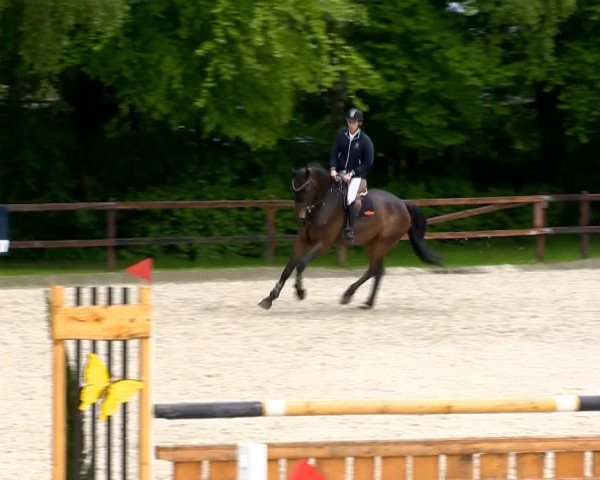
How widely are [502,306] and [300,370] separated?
16.0 ft

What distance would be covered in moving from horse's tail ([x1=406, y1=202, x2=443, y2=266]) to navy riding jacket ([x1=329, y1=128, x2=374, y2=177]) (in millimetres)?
1319

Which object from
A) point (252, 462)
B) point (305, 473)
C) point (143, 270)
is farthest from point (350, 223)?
point (252, 462)

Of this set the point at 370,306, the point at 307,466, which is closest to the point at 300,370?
the point at 370,306

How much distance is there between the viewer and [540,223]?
20.0 metres

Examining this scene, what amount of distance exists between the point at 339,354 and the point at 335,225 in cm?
317

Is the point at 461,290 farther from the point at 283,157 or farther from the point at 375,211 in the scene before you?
the point at 283,157

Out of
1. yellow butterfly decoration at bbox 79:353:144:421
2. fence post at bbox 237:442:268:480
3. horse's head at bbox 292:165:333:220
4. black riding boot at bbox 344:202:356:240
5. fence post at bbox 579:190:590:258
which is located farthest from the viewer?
fence post at bbox 579:190:590:258

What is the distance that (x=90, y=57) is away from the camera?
724 inches

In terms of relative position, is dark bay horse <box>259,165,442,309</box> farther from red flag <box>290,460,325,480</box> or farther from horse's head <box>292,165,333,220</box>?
red flag <box>290,460,325,480</box>

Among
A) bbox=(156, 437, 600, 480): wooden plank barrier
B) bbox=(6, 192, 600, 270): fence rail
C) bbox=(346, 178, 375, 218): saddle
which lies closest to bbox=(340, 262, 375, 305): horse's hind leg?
bbox=(346, 178, 375, 218): saddle

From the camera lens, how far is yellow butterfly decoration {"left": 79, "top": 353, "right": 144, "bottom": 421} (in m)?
5.75

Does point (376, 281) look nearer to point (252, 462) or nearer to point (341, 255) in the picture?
point (341, 255)

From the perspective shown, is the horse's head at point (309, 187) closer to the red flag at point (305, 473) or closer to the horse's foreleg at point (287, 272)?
the horse's foreleg at point (287, 272)

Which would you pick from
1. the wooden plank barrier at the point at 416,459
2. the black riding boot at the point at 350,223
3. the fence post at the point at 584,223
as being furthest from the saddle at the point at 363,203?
the wooden plank barrier at the point at 416,459
